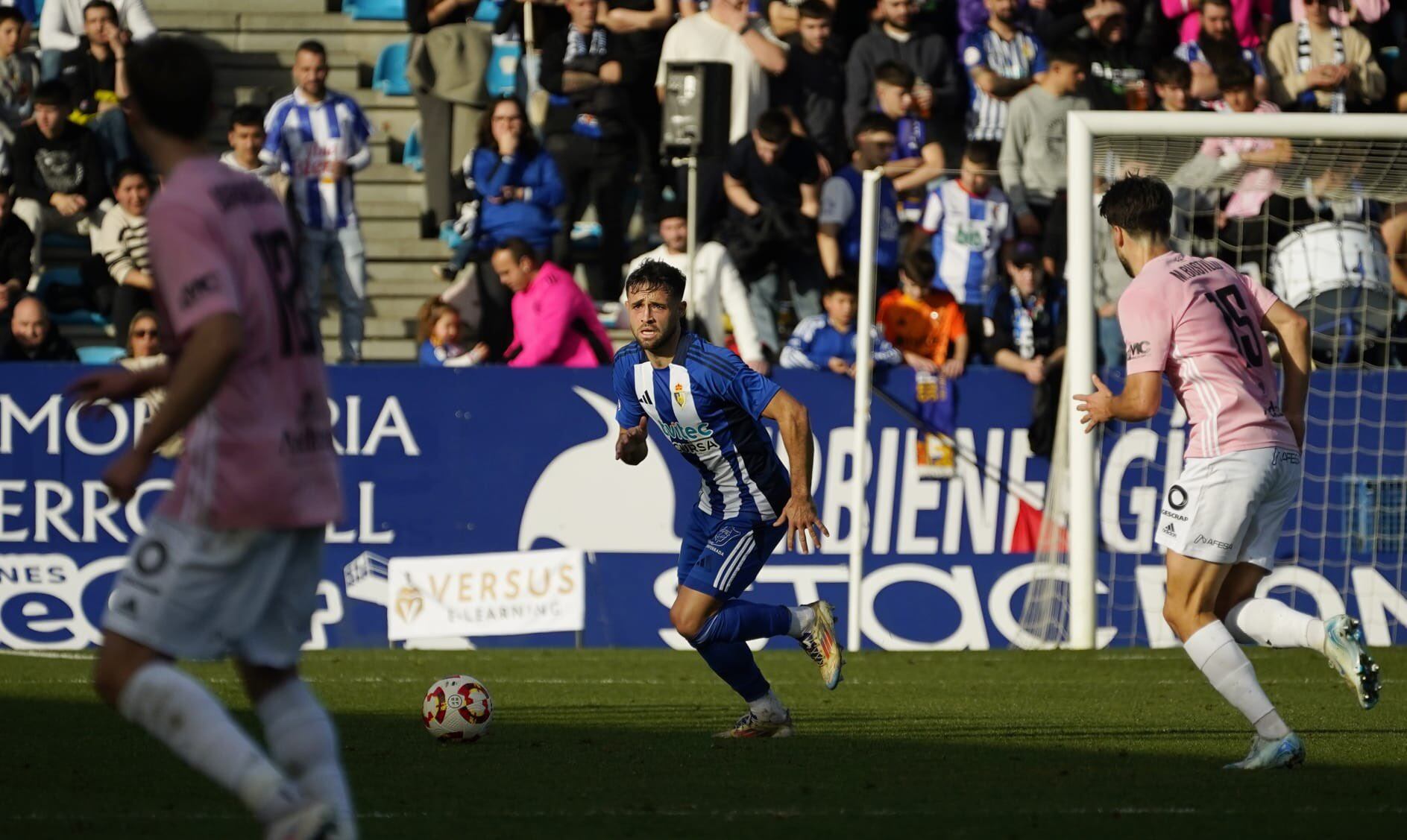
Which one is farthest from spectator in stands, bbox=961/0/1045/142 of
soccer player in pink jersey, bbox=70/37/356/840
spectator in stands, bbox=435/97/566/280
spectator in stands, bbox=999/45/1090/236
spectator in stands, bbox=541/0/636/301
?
soccer player in pink jersey, bbox=70/37/356/840

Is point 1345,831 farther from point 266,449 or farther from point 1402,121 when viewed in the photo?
point 1402,121

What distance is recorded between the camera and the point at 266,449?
4.68m

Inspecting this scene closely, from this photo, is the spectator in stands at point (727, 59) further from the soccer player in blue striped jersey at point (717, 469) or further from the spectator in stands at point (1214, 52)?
the soccer player in blue striped jersey at point (717, 469)

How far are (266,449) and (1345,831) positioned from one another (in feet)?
11.1

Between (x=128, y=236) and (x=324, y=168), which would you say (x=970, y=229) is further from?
(x=128, y=236)

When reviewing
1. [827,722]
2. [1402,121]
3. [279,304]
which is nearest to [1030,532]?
[1402,121]

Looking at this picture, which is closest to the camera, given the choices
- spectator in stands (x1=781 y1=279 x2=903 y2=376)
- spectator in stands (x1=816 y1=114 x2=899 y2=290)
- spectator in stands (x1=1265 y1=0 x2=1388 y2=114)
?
spectator in stands (x1=781 y1=279 x2=903 y2=376)

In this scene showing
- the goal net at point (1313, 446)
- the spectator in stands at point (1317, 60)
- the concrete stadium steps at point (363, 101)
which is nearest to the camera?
the goal net at point (1313, 446)

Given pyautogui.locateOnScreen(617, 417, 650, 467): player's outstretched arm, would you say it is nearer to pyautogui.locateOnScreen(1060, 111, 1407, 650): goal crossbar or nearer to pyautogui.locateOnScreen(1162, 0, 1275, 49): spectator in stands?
pyautogui.locateOnScreen(1060, 111, 1407, 650): goal crossbar

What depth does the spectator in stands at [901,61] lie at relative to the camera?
16.7 m

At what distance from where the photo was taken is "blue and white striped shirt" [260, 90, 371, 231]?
15.7 metres

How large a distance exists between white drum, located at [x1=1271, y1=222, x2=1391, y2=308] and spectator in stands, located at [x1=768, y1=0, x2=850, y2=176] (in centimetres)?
413

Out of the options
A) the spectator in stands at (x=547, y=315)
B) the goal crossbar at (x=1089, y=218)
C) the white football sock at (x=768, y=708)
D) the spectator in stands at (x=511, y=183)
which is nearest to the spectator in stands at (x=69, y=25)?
the spectator in stands at (x=511, y=183)

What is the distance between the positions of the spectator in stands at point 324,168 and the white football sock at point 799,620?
25.7ft
